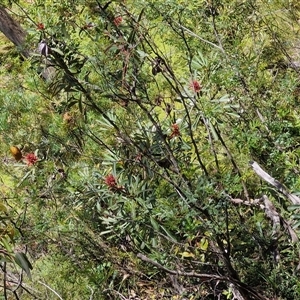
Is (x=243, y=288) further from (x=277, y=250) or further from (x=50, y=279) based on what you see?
(x=50, y=279)

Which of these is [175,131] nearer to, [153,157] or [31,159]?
[153,157]

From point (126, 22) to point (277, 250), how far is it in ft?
3.84

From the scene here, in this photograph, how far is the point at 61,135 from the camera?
244 cm

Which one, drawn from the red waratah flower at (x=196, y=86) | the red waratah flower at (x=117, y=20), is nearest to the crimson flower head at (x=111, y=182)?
the red waratah flower at (x=196, y=86)

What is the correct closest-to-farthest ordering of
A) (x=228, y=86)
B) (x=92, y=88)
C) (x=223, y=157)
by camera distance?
(x=92, y=88) < (x=228, y=86) < (x=223, y=157)

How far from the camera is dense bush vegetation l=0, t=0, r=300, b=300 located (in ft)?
6.33

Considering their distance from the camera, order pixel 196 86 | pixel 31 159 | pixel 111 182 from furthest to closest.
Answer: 1. pixel 31 159
2. pixel 111 182
3. pixel 196 86

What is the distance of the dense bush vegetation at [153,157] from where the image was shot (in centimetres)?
193

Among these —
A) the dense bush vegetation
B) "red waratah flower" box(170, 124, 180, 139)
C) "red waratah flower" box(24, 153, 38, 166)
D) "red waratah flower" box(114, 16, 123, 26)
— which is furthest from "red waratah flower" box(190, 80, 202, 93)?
"red waratah flower" box(24, 153, 38, 166)

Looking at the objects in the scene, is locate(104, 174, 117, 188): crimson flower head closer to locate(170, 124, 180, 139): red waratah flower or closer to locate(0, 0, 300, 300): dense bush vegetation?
locate(0, 0, 300, 300): dense bush vegetation

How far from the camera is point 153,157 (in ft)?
6.51

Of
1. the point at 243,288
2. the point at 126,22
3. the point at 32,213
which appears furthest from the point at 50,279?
the point at 126,22

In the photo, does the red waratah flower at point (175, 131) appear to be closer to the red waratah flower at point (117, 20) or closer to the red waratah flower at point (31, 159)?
the red waratah flower at point (117, 20)

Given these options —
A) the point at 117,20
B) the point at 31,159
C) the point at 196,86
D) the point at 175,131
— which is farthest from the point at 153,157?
the point at 31,159
